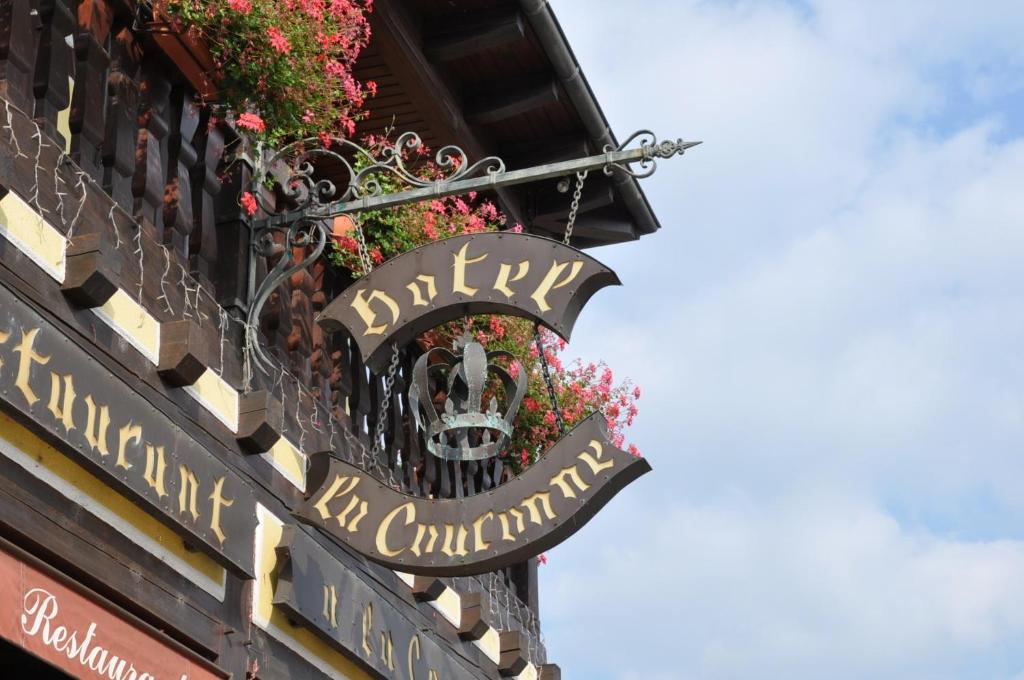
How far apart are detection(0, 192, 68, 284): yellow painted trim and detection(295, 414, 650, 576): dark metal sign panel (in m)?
1.65

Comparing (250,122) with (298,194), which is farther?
(298,194)

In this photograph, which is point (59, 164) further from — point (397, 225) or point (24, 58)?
point (397, 225)

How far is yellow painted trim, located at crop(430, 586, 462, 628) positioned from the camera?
9.17m

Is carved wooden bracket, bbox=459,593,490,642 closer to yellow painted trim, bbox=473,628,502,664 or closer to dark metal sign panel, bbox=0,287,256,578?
yellow painted trim, bbox=473,628,502,664

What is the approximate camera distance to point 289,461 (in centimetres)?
768

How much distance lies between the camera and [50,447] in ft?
19.1

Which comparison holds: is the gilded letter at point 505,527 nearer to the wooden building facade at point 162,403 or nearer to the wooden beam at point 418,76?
the wooden building facade at point 162,403

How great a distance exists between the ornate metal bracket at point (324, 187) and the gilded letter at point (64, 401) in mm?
1729

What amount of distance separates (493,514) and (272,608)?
1.11 metres

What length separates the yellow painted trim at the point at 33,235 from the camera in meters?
5.82

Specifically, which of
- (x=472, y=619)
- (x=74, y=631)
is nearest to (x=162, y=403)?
(x=74, y=631)

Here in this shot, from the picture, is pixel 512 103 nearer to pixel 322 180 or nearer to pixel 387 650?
pixel 322 180

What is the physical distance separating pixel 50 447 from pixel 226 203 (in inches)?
93.3

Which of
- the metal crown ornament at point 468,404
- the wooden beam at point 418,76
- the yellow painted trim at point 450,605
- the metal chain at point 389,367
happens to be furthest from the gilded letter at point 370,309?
the wooden beam at point 418,76
